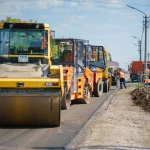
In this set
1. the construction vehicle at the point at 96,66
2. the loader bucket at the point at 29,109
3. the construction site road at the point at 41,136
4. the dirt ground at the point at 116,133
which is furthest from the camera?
the construction vehicle at the point at 96,66

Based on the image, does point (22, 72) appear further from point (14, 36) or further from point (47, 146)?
point (47, 146)

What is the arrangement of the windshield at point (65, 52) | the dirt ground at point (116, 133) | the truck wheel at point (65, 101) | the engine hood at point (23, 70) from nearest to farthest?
the dirt ground at point (116, 133)
the engine hood at point (23, 70)
the truck wheel at point (65, 101)
the windshield at point (65, 52)

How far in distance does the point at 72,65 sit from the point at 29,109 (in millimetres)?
6722

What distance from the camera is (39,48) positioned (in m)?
13.0

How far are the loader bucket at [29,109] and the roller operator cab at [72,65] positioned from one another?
4.20 metres

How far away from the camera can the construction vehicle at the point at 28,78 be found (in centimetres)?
1102

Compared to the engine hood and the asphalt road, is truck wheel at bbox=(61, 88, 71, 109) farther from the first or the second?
the engine hood

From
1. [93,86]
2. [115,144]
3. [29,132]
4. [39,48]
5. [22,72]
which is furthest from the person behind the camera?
[93,86]

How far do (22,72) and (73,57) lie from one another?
5894mm

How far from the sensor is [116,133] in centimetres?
1050

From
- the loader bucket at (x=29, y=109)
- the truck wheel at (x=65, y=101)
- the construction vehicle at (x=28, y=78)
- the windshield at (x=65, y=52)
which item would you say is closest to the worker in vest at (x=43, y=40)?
the construction vehicle at (x=28, y=78)

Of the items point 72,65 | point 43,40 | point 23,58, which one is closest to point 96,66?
point 72,65

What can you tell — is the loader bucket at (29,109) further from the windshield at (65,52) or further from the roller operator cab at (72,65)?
the windshield at (65,52)

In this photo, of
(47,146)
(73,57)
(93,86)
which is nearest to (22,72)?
(47,146)
